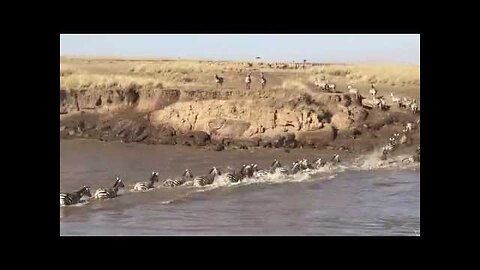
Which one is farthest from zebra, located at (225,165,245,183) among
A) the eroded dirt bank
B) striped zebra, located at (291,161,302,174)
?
striped zebra, located at (291,161,302,174)

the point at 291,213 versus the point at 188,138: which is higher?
the point at 188,138

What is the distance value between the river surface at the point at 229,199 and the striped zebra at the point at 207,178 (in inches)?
0.9

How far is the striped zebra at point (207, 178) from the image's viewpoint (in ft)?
15.7

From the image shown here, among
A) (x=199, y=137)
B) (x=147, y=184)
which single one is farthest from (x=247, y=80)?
(x=147, y=184)

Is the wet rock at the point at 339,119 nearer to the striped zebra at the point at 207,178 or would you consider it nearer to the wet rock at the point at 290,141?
the wet rock at the point at 290,141

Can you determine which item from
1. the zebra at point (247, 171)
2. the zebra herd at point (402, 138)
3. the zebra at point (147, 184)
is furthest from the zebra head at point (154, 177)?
the zebra herd at point (402, 138)

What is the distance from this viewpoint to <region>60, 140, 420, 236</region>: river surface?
15.6ft

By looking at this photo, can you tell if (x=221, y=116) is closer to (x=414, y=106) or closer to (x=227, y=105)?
(x=227, y=105)

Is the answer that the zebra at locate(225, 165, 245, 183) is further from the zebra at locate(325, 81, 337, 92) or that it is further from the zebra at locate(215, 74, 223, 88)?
the zebra at locate(325, 81, 337, 92)
